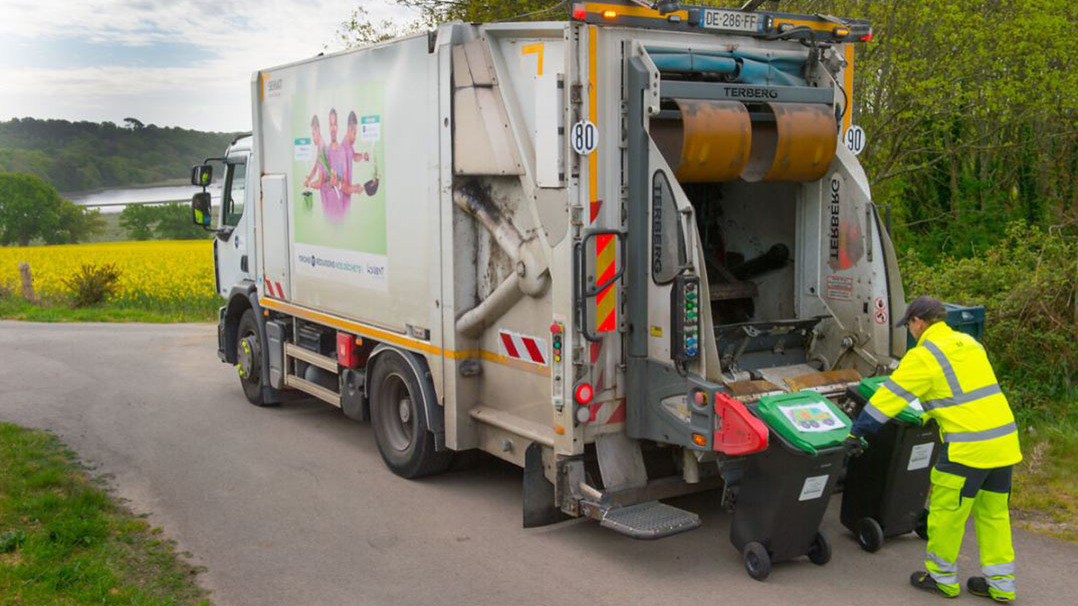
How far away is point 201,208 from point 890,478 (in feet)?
25.0

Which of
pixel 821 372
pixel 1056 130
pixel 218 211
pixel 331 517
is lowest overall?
pixel 331 517

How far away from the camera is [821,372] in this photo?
660 cm

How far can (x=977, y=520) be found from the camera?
539cm

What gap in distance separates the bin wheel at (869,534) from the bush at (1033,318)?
2.98 m

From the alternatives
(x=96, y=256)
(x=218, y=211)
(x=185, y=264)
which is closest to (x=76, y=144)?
(x=96, y=256)

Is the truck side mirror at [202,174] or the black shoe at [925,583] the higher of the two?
the truck side mirror at [202,174]

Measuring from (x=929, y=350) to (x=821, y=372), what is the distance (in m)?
1.30

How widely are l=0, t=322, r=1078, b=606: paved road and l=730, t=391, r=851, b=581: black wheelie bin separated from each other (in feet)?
0.57

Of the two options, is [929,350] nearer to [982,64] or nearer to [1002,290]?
[1002,290]

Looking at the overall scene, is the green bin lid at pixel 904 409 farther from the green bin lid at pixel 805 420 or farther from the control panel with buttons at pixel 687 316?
the control panel with buttons at pixel 687 316

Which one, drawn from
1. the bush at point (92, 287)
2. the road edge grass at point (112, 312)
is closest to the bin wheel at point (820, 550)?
the road edge grass at point (112, 312)

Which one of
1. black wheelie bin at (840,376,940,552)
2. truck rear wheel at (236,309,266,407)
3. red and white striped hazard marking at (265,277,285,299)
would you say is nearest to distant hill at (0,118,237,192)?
truck rear wheel at (236,309,266,407)

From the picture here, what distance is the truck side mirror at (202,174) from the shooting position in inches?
421

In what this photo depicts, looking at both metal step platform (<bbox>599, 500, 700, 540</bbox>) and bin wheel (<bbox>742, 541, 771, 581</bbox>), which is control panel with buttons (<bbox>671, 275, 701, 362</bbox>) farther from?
bin wheel (<bbox>742, 541, 771, 581</bbox>)
